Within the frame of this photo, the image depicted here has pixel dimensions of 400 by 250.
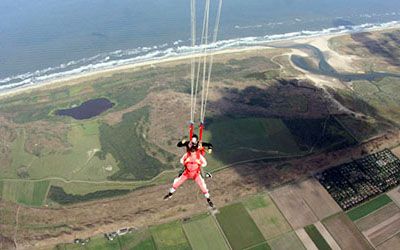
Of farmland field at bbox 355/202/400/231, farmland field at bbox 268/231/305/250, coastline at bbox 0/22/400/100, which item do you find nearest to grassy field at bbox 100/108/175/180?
coastline at bbox 0/22/400/100

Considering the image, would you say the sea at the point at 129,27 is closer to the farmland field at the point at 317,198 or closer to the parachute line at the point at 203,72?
the parachute line at the point at 203,72

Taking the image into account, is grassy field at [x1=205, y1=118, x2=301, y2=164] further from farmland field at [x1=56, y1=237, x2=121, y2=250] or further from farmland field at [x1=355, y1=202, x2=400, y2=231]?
farmland field at [x1=56, y1=237, x2=121, y2=250]

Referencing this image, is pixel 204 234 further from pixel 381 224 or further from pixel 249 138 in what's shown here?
pixel 381 224

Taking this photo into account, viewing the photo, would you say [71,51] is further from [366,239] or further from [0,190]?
[366,239]

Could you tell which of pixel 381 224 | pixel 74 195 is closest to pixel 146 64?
pixel 74 195

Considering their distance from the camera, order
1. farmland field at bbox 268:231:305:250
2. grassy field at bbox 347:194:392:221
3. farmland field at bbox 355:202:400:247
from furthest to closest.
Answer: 1. grassy field at bbox 347:194:392:221
2. farmland field at bbox 355:202:400:247
3. farmland field at bbox 268:231:305:250
